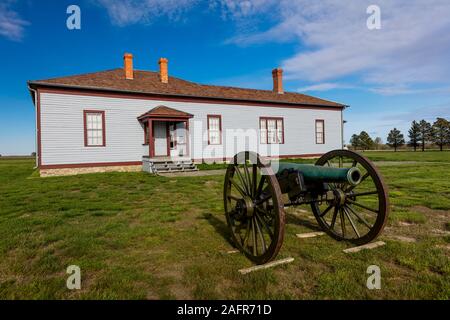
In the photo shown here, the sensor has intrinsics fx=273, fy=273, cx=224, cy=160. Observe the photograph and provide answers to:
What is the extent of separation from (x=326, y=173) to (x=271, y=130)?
17192 millimetres

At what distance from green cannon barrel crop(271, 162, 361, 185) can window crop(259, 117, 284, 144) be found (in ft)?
53.5

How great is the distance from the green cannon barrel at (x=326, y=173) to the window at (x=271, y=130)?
16.3m

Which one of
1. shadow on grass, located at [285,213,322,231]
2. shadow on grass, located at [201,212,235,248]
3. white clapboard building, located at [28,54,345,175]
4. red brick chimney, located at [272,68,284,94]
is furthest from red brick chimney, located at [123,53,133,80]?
shadow on grass, located at [285,213,322,231]

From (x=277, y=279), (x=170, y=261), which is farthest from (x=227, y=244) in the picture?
(x=277, y=279)

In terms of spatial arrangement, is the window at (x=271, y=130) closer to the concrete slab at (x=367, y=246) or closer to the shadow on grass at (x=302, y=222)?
the shadow on grass at (x=302, y=222)

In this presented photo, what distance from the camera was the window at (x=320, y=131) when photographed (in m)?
22.0

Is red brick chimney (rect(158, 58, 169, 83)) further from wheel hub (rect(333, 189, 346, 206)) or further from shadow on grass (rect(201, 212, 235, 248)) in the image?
wheel hub (rect(333, 189, 346, 206))

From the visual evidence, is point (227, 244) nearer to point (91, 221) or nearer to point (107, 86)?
point (91, 221)

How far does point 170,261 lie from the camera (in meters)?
3.25

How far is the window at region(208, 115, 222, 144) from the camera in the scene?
17906 millimetres

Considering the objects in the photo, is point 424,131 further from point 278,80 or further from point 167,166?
point 167,166

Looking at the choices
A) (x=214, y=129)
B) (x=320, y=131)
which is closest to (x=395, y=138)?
(x=320, y=131)

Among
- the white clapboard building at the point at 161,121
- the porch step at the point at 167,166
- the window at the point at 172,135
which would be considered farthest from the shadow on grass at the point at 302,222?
the window at the point at 172,135

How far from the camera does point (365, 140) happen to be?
2709 inches
